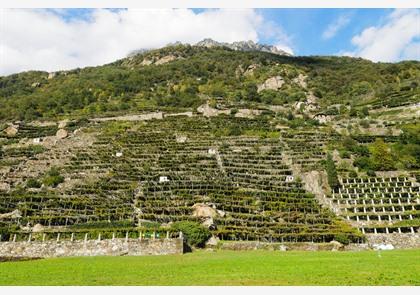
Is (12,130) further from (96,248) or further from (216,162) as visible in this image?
(96,248)

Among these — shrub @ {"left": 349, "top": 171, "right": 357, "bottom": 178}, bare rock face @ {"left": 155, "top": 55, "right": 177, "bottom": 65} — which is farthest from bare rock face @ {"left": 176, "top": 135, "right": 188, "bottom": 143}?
bare rock face @ {"left": 155, "top": 55, "right": 177, "bottom": 65}

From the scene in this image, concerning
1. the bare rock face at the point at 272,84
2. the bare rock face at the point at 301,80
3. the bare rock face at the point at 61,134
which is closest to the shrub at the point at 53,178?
the bare rock face at the point at 61,134

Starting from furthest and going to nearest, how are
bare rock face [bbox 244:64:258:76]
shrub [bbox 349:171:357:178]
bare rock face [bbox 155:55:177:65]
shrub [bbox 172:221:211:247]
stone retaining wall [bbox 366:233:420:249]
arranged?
bare rock face [bbox 155:55:177:65], bare rock face [bbox 244:64:258:76], shrub [bbox 349:171:357:178], stone retaining wall [bbox 366:233:420:249], shrub [bbox 172:221:211:247]

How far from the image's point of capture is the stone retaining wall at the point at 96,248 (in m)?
33.3

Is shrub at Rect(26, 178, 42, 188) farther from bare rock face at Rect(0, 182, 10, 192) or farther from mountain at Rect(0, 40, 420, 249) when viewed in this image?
bare rock face at Rect(0, 182, 10, 192)

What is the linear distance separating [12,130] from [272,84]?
86592 millimetres

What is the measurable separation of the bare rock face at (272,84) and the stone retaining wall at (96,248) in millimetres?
116773

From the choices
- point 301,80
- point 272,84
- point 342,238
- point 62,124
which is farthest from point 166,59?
point 342,238

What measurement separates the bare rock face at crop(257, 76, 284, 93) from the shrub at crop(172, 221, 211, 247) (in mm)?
112290

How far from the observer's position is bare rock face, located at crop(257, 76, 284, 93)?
14700 cm

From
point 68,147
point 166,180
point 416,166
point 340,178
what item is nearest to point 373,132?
point 416,166

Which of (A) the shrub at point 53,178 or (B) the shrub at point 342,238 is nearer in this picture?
(B) the shrub at point 342,238

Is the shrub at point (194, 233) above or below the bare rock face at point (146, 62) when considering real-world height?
below

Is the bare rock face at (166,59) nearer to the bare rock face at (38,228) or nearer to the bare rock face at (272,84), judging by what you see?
the bare rock face at (272,84)
